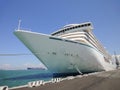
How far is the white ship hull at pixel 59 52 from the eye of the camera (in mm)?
20891

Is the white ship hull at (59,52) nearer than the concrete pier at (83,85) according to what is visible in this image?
No

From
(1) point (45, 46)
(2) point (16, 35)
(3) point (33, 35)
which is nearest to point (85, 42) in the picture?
(1) point (45, 46)

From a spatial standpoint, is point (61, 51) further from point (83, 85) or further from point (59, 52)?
point (83, 85)

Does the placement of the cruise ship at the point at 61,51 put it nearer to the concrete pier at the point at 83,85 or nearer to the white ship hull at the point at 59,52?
the white ship hull at the point at 59,52

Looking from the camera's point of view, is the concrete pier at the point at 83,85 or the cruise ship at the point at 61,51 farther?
the cruise ship at the point at 61,51

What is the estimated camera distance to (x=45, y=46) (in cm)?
2152

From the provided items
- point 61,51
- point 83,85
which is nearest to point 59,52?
point 61,51

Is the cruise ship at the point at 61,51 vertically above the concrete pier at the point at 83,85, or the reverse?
the cruise ship at the point at 61,51

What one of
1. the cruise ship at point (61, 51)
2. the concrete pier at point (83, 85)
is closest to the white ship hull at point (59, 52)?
the cruise ship at point (61, 51)

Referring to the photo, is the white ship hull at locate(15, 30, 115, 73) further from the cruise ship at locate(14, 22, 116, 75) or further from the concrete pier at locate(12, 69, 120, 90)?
the concrete pier at locate(12, 69, 120, 90)

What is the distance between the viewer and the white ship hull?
20891 millimetres

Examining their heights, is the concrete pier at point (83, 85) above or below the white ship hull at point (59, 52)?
below

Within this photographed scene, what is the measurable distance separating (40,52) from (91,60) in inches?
400

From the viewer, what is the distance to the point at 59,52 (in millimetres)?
22422
